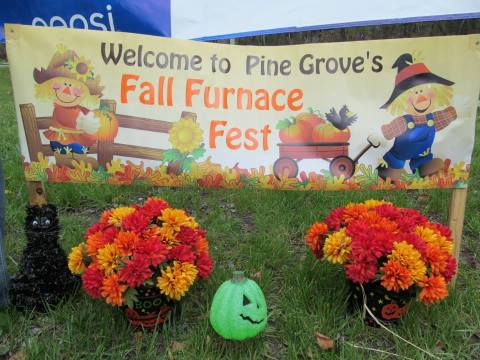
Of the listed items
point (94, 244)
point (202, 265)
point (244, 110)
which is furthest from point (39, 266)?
point (244, 110)

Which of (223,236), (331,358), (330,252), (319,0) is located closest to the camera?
(331,358)

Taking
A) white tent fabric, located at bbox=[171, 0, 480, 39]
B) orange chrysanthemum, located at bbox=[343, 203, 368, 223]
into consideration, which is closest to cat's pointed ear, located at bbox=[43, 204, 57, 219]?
white tent fabric, located at bbox=[171, 0, 480, 39]

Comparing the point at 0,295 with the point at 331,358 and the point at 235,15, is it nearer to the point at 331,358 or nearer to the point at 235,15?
the point at 331,358

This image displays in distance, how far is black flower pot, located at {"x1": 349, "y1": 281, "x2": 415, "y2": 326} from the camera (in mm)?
2066

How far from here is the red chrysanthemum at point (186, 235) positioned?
2.07 meters

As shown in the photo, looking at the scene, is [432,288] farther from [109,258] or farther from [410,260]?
[109,258]

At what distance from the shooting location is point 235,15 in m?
2.29

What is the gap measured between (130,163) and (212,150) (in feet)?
1.33

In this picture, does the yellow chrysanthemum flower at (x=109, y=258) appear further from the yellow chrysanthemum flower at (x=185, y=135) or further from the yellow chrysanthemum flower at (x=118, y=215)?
the yellow chrysanthemum flower at (x=185, y=135)

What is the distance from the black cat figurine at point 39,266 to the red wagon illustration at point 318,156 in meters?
1.10

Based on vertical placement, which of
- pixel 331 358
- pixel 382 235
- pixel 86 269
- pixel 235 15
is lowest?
pixel 331 358

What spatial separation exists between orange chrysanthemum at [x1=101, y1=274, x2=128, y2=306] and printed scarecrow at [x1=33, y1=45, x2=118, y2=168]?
663 millimetres

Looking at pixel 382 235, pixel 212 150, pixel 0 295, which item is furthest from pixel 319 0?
pixel 0 295

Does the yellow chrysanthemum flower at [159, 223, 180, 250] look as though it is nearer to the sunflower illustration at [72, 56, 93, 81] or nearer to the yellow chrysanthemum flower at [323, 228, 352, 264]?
the yellow chrysanthemum flower at [323, 228, 352, 264]
